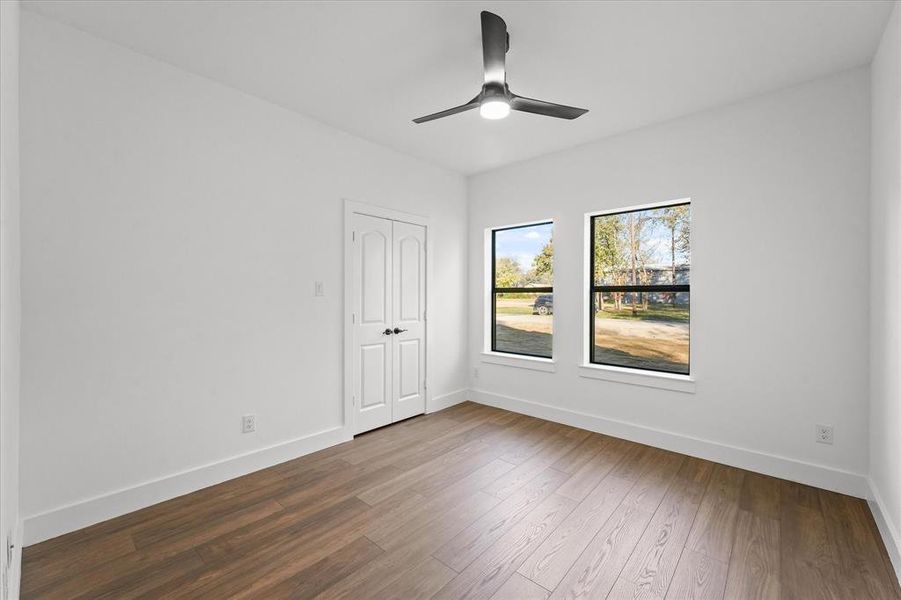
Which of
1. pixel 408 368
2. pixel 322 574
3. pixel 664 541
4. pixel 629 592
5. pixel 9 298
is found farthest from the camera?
pixel 408 368

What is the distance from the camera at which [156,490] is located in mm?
2512

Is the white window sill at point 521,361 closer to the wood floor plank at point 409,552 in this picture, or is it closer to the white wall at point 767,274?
the white wall at point 767,274

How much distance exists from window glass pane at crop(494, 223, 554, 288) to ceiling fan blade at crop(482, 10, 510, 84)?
2286mm

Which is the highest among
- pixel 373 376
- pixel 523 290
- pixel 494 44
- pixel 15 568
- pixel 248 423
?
pixel 494 44

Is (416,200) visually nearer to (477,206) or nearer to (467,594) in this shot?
(477,206)

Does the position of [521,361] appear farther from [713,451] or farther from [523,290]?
[713,451]

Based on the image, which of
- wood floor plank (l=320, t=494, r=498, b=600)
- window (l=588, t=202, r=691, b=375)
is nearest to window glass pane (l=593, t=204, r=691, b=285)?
window (l=588, t=202, r=691, b=375)

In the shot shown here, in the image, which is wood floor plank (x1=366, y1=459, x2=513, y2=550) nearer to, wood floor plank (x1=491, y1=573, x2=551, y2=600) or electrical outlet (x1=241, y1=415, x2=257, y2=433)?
wood floor plank (x1=491, y1=573, x2=551, y2=600)

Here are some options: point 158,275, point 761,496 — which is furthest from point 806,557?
point 158,275

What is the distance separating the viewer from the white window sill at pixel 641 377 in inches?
131

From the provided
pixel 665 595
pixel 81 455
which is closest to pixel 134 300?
pixel 81 455

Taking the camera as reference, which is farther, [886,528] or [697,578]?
[886,528]

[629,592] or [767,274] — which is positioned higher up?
[767,274]

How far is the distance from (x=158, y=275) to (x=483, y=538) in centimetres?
253
